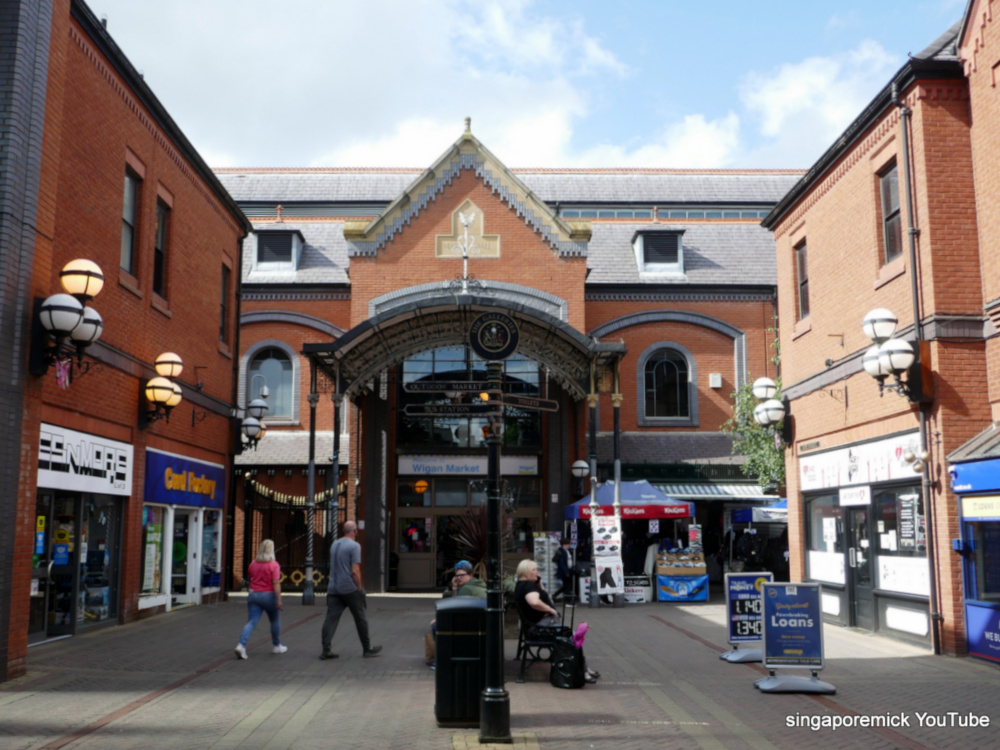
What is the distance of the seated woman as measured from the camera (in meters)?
11.1

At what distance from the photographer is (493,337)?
819cm

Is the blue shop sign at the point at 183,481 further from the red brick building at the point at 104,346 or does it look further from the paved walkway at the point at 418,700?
the paved walkway at the point at 418,700

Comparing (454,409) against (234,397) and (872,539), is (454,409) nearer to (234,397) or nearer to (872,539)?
(872,539)

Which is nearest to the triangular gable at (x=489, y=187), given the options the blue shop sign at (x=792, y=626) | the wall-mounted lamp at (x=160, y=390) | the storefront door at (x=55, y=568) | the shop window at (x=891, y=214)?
the wall-mounted lamp at (x=160, y=390)

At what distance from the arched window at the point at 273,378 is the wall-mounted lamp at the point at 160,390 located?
11555 millimetres

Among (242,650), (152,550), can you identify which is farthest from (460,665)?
(152,550)

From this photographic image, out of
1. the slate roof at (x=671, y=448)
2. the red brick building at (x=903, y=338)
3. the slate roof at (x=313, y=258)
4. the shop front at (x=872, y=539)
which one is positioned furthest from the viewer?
the slate roof at (x=313, y=258)

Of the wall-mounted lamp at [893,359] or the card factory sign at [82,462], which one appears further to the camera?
the wall-mounted lamp at [893,359]

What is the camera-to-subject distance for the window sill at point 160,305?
1625 centimetres

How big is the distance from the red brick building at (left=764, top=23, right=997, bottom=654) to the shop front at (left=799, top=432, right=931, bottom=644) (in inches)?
1.2

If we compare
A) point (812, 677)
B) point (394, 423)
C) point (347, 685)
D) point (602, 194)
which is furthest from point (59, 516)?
point (602, 194)

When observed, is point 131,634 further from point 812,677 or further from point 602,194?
point 602,194

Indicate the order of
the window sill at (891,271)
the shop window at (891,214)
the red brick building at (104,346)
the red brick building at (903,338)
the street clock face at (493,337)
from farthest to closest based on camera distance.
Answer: the shop window at (891,214), the window sill at (891,271), the red brick building at (903,338), the red brick building at (104,346), the street clock face at (493,337)

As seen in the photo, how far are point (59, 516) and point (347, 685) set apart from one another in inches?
207
